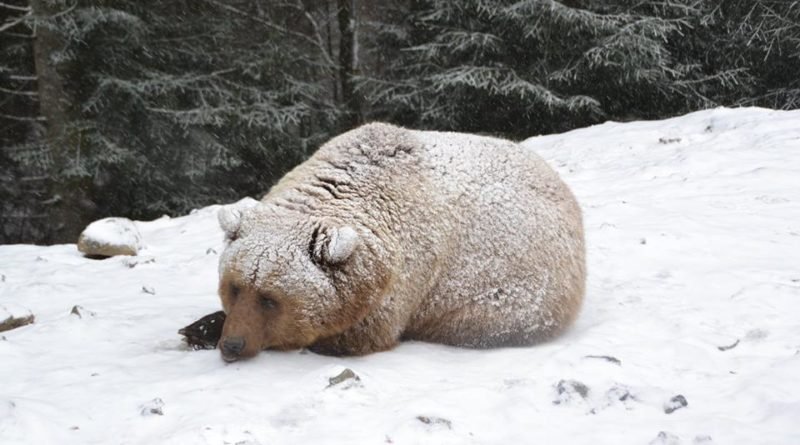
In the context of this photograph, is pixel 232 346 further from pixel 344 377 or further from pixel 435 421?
pixel 435 421

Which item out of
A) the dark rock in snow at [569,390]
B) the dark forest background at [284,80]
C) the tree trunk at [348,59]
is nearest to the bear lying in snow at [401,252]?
the dark rock in snow at [569,390]

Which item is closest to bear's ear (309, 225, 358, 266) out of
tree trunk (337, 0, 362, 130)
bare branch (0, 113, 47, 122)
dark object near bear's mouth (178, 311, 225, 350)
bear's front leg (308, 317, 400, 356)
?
bear's front leg (308, 317, 400, 356)

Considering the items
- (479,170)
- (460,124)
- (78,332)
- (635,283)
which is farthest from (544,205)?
(460,124)

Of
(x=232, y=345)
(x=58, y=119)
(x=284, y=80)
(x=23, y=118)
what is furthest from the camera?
(x=284, y=80)

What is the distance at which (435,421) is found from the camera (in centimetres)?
309

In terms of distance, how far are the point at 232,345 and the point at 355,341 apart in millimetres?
724

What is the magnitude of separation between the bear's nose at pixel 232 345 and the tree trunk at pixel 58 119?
983 cm

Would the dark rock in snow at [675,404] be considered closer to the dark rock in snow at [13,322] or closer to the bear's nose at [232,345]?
the bear's nose at [232,345]

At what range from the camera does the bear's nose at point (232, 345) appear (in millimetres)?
3738

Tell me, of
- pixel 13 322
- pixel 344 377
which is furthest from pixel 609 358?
pixel 13 322

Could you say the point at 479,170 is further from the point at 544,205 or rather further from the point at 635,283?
the point at 635,283

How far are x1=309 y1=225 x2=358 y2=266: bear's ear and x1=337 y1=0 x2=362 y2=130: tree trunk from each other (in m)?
11.3

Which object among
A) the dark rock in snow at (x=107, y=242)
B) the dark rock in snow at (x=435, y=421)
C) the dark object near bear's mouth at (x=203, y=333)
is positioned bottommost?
the dark rock in snow at (x=107, y=242)

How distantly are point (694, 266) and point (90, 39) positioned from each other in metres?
11.3
